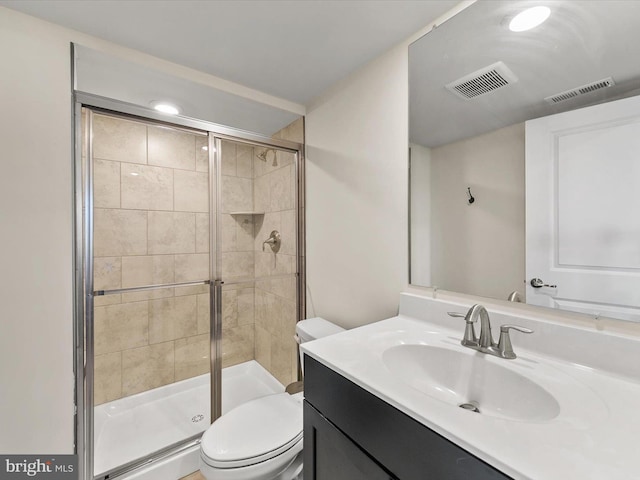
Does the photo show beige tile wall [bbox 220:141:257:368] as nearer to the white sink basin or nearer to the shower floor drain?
the white sink basin

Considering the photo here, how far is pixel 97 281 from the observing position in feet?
4.75

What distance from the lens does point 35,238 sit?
3.87 feet

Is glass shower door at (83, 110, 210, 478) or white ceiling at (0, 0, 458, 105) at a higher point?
white ceiling at (0, 0, 458, 105)

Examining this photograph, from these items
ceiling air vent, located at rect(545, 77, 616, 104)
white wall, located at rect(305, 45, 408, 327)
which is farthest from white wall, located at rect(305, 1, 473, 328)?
ceiling air vent, located at rect(545, 77, 616, 104)

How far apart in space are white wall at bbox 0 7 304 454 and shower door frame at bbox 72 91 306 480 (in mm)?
47

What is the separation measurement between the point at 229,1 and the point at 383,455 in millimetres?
1627

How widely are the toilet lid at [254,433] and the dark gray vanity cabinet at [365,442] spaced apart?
294 millimetres

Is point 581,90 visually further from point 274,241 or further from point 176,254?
point 176,254

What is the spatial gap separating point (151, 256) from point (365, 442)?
1598 millimetres

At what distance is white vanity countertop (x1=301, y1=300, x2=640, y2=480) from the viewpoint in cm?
47

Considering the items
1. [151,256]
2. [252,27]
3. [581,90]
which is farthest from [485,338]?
[151,256]

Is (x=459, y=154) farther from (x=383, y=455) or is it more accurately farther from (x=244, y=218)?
(x=244, y=218)

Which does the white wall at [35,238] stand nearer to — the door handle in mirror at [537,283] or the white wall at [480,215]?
the white wall at [480,215]

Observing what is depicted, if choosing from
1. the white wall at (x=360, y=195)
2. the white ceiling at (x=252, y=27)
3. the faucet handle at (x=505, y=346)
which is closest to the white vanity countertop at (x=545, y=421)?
the faucet handle at (x=505, y=346)
